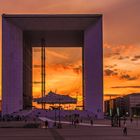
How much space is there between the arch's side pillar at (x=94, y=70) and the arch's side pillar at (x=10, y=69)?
49.5 ft

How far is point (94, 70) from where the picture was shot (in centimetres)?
11119

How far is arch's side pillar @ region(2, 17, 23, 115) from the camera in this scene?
109 metres

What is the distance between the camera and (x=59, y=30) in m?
113

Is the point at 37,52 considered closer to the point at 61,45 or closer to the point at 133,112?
the point at 61,45

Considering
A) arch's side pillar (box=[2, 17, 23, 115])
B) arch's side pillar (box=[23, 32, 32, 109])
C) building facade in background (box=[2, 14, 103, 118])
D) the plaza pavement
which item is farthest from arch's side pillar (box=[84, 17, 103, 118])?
the plaza pavement

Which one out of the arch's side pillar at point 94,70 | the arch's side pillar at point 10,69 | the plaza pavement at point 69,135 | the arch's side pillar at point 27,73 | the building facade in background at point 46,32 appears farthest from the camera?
the arch's side pillar at point 27,73

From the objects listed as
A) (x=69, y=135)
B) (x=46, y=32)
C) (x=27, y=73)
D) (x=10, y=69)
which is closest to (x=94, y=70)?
(x=46, y=32)

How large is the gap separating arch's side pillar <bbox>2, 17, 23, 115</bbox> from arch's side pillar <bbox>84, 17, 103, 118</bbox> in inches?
594

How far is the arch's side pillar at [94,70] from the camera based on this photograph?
109812 mm

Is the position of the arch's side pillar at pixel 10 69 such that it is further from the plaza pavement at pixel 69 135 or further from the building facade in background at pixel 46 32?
the plaza pavement at pixel 69 135

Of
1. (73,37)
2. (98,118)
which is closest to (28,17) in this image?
(73,37)

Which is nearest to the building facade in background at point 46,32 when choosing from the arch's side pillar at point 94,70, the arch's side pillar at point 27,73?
the arch's side pillar at point 94,70

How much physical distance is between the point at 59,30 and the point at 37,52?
26.4m

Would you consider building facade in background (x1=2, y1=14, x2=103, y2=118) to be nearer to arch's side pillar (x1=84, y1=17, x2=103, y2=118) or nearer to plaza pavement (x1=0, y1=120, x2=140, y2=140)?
arch's side pillar (x1=84, y1=17, x2=103, y2=118)
